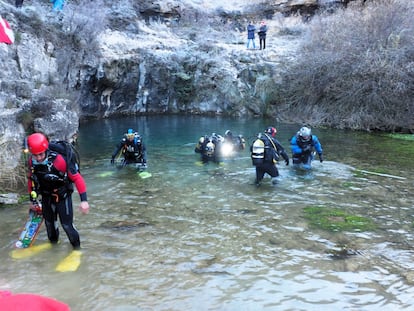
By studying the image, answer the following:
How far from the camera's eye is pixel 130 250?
5562 millimetres

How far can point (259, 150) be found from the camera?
342 inches

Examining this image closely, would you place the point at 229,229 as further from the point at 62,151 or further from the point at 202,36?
the point at 202,36

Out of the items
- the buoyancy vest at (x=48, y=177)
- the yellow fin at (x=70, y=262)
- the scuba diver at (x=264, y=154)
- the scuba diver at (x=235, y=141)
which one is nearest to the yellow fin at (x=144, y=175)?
the scuba diver at (x=264, y=154)

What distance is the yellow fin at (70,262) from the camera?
493 cm

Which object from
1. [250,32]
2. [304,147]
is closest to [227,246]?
[304,147]

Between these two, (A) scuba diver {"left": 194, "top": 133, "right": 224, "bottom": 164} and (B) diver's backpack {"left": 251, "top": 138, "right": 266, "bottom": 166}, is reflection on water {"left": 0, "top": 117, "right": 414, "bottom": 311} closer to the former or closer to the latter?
(B) diver's backpack {"left": 251, "top": 138, "right": 266, "bottom": 166}

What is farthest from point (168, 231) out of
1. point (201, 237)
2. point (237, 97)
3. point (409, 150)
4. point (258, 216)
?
point (237, 97)

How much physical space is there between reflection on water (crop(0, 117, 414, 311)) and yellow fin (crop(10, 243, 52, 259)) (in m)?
0.13

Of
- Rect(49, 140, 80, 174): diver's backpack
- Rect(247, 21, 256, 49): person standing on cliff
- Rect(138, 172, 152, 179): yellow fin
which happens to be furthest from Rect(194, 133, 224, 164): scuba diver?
Rect(247, 21, 256, 49): person standing on cliff

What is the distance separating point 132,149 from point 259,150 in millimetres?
4126

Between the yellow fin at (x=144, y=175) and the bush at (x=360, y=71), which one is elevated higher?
the bush at (x=360, y=71)

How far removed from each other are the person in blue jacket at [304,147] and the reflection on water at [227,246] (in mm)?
456

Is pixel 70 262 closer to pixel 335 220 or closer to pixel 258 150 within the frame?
pixel 335 220

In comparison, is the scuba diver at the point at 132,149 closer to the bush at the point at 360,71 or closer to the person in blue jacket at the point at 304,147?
the person in blue jacket at the point at 304,147
